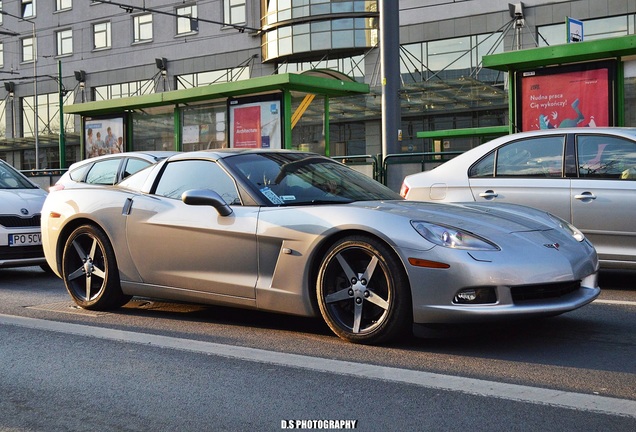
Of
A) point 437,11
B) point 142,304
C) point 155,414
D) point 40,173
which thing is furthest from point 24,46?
point 155,414

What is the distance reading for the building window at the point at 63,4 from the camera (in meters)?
49.0

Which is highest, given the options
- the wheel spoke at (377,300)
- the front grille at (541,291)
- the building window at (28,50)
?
the building window at (28,50)

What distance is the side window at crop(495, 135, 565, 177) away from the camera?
788 centimetres

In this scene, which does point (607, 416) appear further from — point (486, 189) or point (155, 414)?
point (486, 189)

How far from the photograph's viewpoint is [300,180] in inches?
236

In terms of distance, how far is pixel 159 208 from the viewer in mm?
6285

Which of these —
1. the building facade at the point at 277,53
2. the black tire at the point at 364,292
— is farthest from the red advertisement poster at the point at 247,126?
the black tire at the point at 364,292

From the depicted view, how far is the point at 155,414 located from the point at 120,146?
1707 cm

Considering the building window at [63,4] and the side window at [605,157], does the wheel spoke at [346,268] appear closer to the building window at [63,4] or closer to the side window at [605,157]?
the side window at [605,157]

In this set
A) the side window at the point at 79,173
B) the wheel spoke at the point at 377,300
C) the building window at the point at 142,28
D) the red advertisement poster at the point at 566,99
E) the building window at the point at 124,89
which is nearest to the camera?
the wheel spoke at the point at 377,300

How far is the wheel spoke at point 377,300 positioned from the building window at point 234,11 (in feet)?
124

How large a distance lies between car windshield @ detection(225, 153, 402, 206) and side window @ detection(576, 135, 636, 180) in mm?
2370

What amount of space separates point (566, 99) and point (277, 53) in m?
26.8

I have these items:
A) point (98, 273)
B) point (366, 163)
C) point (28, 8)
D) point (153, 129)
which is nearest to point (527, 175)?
point (98, 273)
